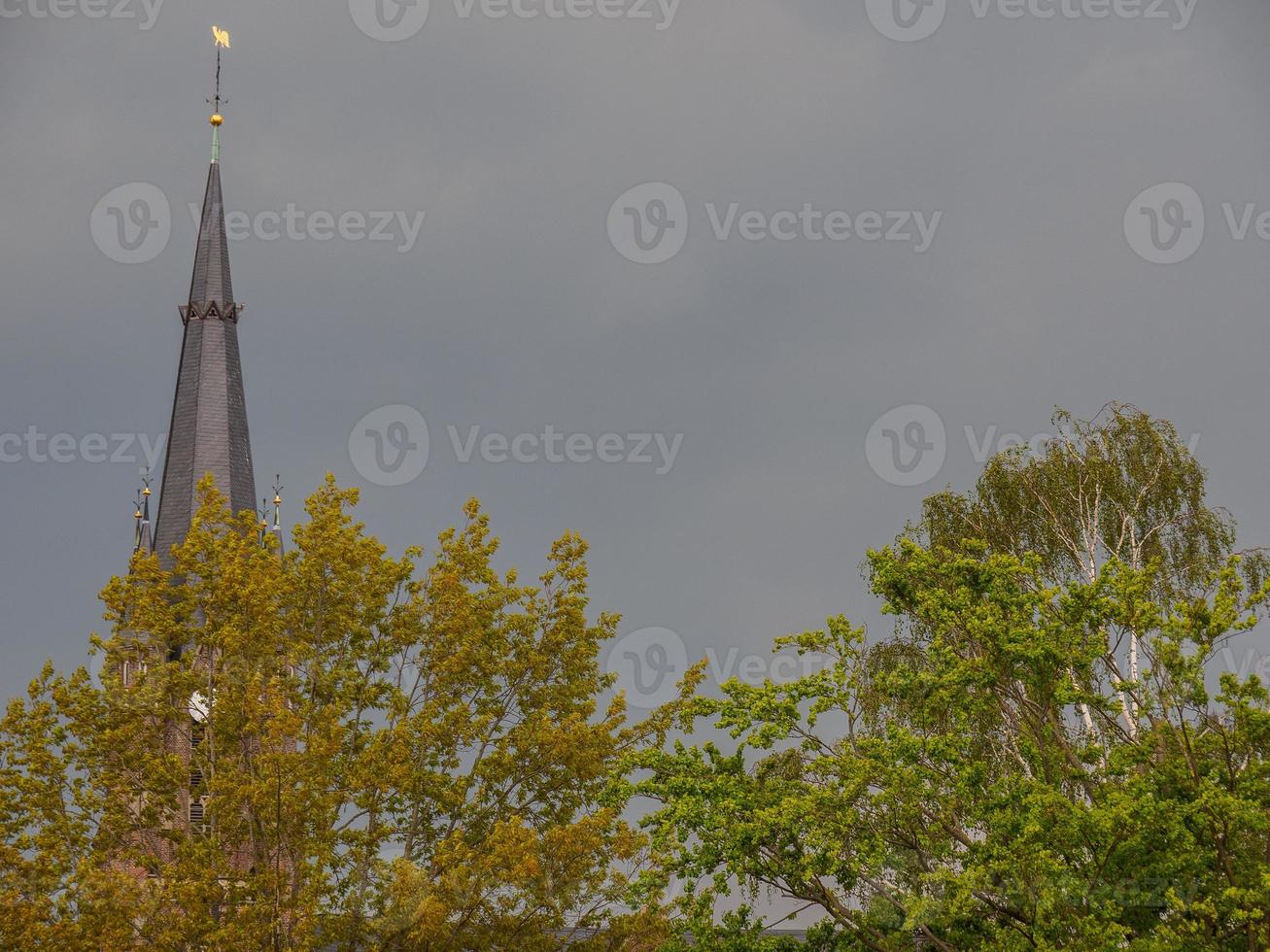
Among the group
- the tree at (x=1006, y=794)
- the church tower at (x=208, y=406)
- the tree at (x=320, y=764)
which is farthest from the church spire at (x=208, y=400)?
the tree at (x=1006, y=794)

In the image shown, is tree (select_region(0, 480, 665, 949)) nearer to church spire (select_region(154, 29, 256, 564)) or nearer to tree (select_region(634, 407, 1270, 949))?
tree (select_region(634, 407, 1270, 949))

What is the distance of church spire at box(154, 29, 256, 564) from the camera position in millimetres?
65438

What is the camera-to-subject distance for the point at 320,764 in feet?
99.3

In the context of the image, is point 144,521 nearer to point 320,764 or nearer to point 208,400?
point 208,400

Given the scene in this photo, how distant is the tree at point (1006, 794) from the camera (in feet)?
79.4

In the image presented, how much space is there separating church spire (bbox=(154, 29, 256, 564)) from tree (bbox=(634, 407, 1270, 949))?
130 feet

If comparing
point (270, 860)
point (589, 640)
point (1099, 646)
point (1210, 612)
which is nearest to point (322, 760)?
point (270, 860)

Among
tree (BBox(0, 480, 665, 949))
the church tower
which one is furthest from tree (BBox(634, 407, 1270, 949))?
the church tower

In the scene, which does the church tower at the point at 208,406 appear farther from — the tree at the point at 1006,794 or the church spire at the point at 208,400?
the tree at the point at 1006,794

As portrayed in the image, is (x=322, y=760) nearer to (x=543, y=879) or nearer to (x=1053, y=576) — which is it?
(x=543, y=879)

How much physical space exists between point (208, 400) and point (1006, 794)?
1898 inches

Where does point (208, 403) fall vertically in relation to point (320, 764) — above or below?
above

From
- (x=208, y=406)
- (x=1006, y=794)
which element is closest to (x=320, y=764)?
(x=1006, y=794)

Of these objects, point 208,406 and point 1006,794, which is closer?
point 1006,794
